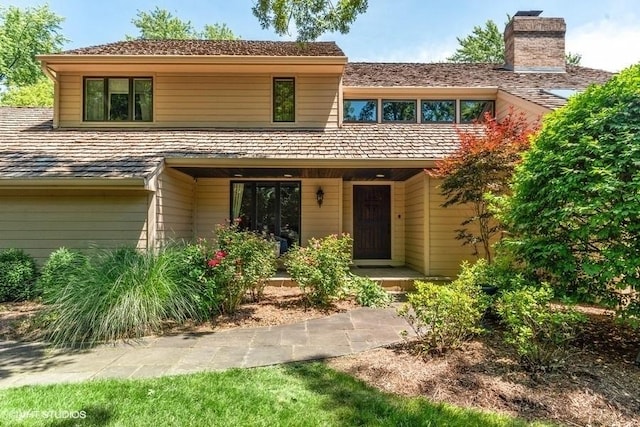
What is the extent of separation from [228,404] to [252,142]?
21.3 feet

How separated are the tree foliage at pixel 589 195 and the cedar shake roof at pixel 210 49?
647cm

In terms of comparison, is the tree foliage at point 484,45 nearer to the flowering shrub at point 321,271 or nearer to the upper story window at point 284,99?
the upper story window at point 284,99

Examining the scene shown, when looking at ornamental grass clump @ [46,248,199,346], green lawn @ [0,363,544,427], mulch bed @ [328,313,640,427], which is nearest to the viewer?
green lawn @ [0,363,544,427]

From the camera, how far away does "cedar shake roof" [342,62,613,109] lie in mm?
10688

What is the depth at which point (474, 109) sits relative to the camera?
10.8 meters

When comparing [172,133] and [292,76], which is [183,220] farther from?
[292,76]

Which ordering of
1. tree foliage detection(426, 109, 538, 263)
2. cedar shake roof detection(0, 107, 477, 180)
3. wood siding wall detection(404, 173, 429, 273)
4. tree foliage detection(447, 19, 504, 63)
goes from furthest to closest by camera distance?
1. tree foliage detection(447, 19, 504, 63)
2. wood siding wall detection(404, 173, 429, 273)
3. cedar shake roof detection(0, 107, 477, 180)
4. tree foliage detection(426, 109, 538, 263)

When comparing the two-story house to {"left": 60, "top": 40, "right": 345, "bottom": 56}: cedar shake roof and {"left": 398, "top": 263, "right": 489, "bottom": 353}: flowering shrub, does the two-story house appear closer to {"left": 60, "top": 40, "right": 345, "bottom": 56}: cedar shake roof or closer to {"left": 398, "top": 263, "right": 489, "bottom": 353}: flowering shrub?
{"left": 60, "top": 40, "right": 345, "bottom": 56}: cedar shake roof

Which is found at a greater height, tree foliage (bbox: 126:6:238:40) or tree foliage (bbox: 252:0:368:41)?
tree foliage (bbox: 126:6:238:40)

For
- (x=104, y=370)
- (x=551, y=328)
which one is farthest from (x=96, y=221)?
(x=551, y=328)

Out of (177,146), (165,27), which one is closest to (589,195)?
(177,146)

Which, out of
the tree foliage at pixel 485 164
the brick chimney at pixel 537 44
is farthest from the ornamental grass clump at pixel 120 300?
the brick chimney at pixel 537 44

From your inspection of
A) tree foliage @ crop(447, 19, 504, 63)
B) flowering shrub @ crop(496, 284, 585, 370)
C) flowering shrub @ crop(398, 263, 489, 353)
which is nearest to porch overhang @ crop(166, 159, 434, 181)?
flowering shrub @ crop(398, 263, 489, 353)

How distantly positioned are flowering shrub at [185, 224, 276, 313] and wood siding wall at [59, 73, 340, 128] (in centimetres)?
466
